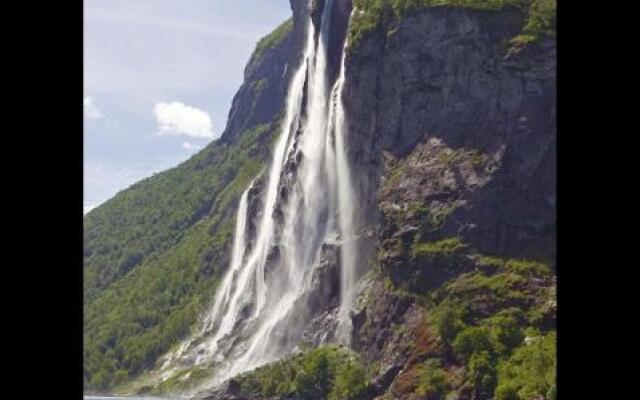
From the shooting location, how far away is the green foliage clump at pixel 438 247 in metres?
121

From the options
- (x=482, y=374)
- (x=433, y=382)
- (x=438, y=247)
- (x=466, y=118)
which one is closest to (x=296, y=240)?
(x=438, y=247)

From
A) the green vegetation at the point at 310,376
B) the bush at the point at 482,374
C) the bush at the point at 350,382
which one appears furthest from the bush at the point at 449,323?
the green vegetation at the point at 310,376

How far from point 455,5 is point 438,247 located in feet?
99.6

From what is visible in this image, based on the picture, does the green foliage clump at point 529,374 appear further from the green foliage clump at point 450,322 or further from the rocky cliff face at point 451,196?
the green foliage clump at point 450,322

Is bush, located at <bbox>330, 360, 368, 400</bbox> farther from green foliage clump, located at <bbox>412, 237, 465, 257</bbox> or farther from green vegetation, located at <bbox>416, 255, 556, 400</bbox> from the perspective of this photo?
green foliage clump, located at <bbox>412, 237, 465, 257</bbox>

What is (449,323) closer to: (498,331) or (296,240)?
(498,331)

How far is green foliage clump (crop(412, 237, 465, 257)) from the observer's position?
12138 cm

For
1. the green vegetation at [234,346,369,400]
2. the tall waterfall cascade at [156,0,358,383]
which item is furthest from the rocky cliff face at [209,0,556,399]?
the tall waterfall cascade at [156,0,358,383]

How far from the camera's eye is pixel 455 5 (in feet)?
443

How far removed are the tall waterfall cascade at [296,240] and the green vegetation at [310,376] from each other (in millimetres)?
4403

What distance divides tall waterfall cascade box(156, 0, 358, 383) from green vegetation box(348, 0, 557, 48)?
5.94 metres
